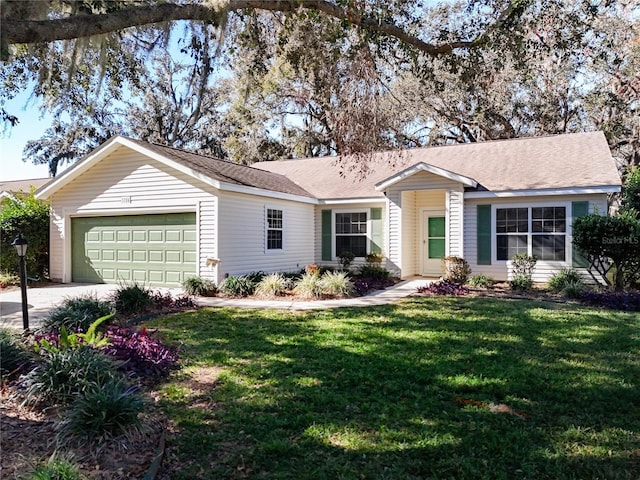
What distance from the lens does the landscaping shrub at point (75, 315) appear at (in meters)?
5.87

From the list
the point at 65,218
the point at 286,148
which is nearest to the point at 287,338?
the point at 65,218

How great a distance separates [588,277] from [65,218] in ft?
49.7

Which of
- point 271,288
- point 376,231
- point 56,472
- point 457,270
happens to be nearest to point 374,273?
point 376,231

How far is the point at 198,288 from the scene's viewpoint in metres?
11.1

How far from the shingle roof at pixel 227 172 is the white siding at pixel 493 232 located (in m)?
5.35

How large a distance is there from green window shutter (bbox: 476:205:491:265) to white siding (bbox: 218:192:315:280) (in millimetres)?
5579

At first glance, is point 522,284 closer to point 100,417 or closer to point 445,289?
point 445,289

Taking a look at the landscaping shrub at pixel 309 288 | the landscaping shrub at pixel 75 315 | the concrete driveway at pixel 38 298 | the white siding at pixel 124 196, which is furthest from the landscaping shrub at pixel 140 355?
the white siding at pixel 124 196

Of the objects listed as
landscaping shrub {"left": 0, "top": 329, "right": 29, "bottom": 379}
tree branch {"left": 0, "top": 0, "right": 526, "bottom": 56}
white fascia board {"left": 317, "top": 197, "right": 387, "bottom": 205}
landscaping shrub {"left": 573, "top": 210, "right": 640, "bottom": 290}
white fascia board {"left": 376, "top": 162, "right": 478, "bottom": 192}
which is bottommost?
landscaping shrub {"left": 0, "top": 329, "right": 29, "bottom": 379}

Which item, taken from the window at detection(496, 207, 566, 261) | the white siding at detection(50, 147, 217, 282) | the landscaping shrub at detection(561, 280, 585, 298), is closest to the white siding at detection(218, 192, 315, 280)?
the white siding at detection(50, 147, 217, 282)

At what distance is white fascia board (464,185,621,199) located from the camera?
443 inches

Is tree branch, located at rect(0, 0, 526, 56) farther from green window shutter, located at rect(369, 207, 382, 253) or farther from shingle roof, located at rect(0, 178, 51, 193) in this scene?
shingle roof, located at rect(0, 178, 51, 193)

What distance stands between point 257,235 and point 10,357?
8.66 meters

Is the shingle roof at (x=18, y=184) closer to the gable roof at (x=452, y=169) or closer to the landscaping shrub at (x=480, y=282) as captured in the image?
the gable roof at (x=452, y=169)
